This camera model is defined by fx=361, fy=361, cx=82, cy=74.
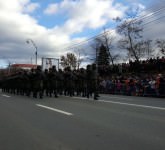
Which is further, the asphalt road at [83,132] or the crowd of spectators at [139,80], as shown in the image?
A: the crowd of spectators at [139,80]

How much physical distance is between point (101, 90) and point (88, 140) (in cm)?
2542

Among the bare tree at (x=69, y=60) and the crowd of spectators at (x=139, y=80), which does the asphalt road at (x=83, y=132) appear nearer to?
the crowd of spectators at (x=139, y=80)

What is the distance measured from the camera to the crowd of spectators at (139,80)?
24.6 meters

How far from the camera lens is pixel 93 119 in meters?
9.76

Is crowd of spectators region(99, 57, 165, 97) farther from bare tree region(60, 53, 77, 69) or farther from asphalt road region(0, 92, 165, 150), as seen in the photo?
bare tree region(60, 53, 77, 69)

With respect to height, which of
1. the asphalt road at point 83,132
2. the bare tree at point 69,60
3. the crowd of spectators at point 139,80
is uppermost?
the bare tree at point 69,60

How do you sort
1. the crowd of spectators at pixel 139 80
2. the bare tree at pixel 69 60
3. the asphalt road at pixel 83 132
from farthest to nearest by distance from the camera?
the bare tree at pixel 69 60, the crowd of spectators at pixel 139 80, the asphalt road at pixel 83 132


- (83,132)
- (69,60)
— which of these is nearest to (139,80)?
(83,132)

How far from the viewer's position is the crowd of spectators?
80.7 ft

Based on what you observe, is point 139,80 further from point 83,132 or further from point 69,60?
point 69,60

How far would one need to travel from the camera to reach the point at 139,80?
26609 millimetres

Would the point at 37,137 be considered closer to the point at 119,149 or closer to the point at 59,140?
the point at 59,140

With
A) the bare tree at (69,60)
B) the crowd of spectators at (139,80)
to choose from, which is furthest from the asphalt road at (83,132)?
the bare tree at (69,60)

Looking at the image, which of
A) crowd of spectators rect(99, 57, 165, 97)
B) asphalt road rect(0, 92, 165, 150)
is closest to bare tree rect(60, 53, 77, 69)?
crowd of spectators rect(99, 57, 165, 97)
